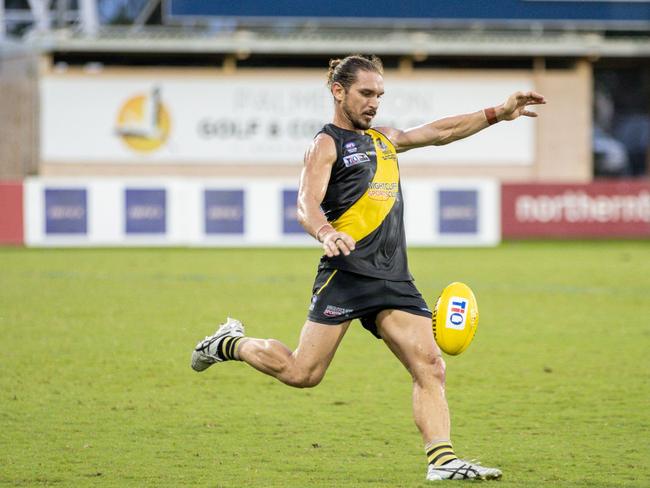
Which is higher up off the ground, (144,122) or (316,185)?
(144,122)

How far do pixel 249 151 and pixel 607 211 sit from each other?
8.98 meters

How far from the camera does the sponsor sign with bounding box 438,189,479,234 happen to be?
2528cm

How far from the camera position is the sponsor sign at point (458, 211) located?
2528 centimetres

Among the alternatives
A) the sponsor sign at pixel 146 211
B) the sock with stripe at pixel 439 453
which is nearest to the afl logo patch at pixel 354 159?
the sock with stripe at pixel 439 453

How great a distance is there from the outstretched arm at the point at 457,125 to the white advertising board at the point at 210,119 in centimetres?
2390

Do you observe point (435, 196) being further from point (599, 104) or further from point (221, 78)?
point (599, 104)

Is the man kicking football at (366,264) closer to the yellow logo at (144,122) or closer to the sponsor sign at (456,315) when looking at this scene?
the sponsor sign at (456,315)

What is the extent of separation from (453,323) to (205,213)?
1855cm

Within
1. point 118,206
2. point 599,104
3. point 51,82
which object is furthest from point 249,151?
point 599,104

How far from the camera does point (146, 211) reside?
24891 mm

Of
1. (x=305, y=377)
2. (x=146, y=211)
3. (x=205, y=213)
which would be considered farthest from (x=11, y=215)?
(x=305, y=377)

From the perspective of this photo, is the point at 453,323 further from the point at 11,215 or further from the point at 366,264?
the point at 11,215

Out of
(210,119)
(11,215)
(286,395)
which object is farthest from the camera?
(210,119)

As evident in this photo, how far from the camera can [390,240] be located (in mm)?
6703
